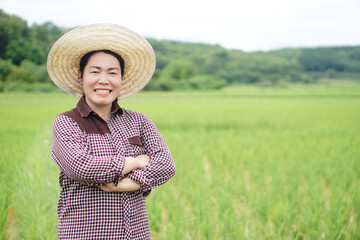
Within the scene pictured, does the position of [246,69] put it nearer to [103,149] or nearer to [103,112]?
[103,112]

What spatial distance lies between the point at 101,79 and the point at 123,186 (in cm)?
42

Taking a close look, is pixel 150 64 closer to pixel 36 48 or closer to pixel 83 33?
pixel 83 33

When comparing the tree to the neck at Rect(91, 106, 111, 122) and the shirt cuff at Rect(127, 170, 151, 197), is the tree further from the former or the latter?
the shirt cuff at Rect(127, 170, 151, 197)

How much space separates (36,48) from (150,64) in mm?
2089

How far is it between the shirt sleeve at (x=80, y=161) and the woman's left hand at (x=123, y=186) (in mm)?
26

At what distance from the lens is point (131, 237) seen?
1293mm

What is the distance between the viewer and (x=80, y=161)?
1.21 m

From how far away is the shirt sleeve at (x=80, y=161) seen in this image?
1210mm

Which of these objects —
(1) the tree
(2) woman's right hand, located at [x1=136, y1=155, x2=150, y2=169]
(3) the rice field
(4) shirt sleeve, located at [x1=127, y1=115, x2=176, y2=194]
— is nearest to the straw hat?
(4) shirt sleeve, located at [x1=127, y1=115, x2=176, y2=194]

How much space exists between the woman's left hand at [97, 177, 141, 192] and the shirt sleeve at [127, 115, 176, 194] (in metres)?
0.02

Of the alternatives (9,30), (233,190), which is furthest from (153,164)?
(9,30)

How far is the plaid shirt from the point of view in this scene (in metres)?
1.23

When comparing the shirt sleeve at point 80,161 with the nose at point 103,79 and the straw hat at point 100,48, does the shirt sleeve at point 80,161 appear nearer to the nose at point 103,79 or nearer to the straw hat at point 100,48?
the nose at point 103,79

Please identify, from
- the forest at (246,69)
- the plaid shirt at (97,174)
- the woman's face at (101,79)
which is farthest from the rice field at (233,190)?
the forest at (246,69)
